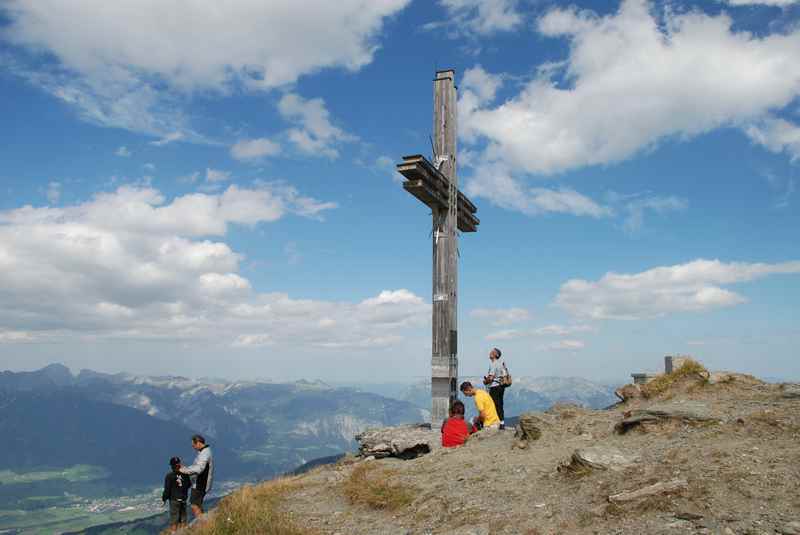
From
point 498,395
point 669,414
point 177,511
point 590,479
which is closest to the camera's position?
point 590,479

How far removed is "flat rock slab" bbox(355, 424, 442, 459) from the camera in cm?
1430

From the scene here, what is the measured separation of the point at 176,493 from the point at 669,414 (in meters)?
11.9

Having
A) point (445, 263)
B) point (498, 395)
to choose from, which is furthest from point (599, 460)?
point (445, 263)

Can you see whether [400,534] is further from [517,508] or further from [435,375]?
[435,375]

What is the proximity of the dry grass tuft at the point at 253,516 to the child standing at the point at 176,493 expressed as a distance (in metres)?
2.35

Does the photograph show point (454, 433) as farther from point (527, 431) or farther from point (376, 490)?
point (376, 490)

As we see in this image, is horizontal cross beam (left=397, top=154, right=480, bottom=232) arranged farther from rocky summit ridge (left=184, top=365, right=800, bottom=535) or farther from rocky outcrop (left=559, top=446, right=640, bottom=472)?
rocky outcrop (left=559, top=446, right=640, bottom=472)

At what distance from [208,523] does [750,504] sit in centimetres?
945

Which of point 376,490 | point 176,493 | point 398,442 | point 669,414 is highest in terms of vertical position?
point 669,414

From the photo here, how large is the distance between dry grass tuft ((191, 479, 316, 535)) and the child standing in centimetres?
235

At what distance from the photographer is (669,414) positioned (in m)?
11.5

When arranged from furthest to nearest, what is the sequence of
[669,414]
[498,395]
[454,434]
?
1. [498,395]
2. [454,434]
3. [669,414]

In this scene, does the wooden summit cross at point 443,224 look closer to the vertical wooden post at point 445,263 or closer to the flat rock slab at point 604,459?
the vertical wooden post at point 445,263

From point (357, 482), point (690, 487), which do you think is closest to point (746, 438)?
point (690, 487)
